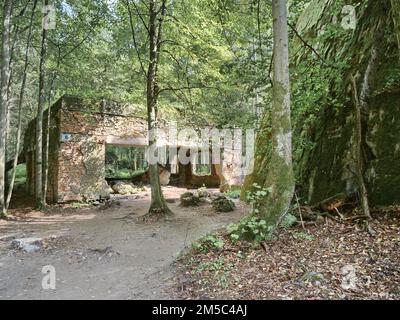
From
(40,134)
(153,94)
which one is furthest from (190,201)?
(40,134)

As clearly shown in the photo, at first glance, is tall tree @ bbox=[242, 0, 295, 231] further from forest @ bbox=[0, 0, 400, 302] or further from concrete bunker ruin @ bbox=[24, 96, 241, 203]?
concrete bunker ruin @ bbox=[24, 96, 241, 203]

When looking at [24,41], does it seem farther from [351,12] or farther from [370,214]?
[370,214]

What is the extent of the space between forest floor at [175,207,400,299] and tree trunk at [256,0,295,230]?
40cm

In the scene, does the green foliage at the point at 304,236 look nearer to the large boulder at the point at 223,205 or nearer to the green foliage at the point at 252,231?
the green foliage at the point at 252,231

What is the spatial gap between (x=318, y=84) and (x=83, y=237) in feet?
18.2

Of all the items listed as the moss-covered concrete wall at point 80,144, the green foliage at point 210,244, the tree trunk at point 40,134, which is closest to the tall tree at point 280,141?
the green foliage at point 210,244

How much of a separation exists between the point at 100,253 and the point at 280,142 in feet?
12.1

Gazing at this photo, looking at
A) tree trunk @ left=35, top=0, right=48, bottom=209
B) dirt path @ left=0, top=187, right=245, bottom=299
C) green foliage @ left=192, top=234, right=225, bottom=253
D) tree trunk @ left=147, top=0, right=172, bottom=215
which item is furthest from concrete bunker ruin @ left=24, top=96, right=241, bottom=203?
green foliage @ left=192, top=234, right=225, bottom=253

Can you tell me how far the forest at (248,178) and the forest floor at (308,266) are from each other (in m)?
0.02

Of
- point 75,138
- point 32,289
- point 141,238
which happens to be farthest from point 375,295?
point 75,138

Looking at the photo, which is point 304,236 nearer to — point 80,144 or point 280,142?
point 280,142

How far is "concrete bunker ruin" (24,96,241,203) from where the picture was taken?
470 inches

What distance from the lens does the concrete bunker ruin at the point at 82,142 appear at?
1195cm

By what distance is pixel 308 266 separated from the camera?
3.65 m
